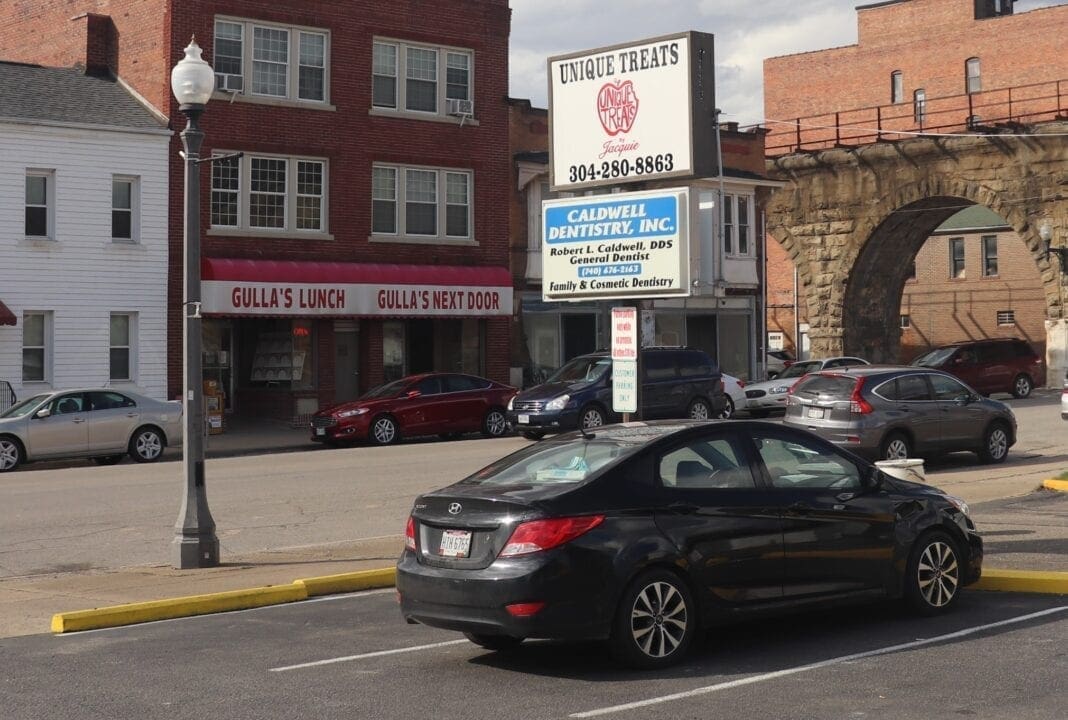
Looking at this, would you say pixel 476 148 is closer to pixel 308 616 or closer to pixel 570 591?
pixel 308 616

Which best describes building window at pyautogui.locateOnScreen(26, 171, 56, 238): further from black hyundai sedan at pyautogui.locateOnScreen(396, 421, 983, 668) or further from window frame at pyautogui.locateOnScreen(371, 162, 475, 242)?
black hyundai sedan at pyautogui.locateOnScreen(396, 421, 983, 668)

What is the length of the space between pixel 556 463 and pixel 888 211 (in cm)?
4190

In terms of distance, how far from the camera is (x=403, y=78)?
3550 centimetres

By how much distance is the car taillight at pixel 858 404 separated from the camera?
20859 mm

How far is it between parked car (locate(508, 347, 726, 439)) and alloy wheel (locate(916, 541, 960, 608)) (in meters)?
17.4

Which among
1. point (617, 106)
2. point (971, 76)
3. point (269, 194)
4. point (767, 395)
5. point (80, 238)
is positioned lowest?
point (767, 395)

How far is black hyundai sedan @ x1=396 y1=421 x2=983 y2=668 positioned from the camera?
8211 mm

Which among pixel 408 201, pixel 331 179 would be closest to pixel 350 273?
pixel 331 179

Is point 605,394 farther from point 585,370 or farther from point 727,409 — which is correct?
point 727,409

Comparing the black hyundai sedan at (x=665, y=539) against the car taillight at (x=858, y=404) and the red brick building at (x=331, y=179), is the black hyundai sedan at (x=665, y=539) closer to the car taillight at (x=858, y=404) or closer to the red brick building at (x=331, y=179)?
the car taillight at (x=858, y=404)

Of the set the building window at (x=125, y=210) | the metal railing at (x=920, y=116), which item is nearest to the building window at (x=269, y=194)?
the building window at (x=125, y=210)

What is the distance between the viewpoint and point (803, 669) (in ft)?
27.3

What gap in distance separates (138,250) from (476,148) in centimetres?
960

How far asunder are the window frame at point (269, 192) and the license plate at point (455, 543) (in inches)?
973
